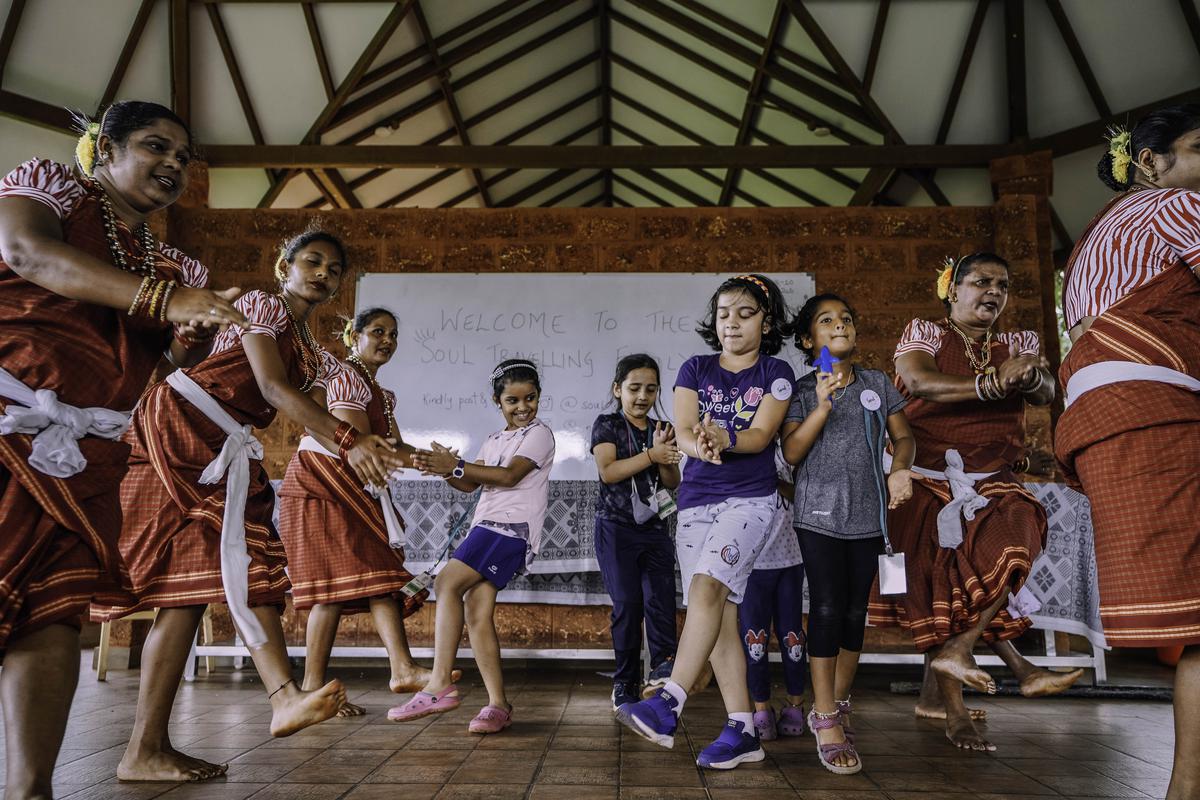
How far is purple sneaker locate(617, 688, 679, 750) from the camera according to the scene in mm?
2053

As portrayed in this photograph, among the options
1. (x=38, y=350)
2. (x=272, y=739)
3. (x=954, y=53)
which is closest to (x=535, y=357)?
(x=272, y=739)

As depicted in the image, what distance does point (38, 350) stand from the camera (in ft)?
5.16

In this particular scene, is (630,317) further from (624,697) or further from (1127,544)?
(1127,544)

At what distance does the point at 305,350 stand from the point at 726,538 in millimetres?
1355

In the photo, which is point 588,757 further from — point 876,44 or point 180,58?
point 180,58

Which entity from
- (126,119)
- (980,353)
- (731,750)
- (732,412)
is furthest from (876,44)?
(126,119)

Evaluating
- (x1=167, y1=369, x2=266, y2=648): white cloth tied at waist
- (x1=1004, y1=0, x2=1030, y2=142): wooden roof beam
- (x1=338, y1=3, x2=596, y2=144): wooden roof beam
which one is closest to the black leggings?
(x1=167, y1=369, x2=266, y2=648): white cloth tied at waist

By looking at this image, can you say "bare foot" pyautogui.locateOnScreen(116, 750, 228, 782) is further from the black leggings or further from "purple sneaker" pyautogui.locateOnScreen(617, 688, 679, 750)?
the black leggings

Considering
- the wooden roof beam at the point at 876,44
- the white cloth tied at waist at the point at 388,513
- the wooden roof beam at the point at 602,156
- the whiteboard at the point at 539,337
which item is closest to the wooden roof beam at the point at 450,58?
the wooden roof beam at the point at 602,156

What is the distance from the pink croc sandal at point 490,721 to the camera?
277cm

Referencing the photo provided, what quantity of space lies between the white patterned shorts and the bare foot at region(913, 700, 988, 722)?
1309 mm

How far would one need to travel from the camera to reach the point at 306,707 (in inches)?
74.7

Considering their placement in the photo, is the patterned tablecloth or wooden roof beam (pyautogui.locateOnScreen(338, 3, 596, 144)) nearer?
the patterned tablecloth

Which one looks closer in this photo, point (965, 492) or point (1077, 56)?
point (965, 492)
